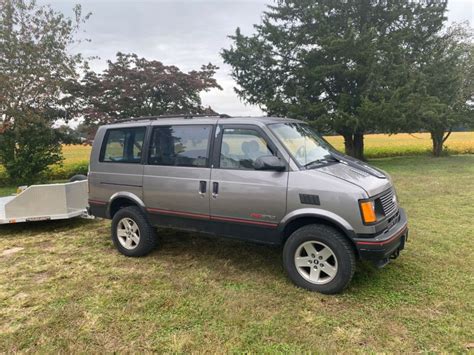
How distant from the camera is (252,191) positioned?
3918 mm

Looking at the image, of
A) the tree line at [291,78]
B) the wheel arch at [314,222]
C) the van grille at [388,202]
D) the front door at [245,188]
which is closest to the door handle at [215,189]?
the front door at [245,188]

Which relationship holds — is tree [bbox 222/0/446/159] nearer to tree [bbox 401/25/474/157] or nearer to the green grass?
tree [bbox 401/25/474/157]

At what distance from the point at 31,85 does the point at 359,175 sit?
10934 mm

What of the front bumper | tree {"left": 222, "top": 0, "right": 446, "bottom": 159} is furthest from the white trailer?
tree {"left": 222, "top": 0, "right": 446, "bottom": 159}

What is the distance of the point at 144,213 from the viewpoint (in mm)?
4816

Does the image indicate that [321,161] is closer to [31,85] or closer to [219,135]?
[219,135]

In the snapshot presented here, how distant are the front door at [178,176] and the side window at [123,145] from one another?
229 millimetres

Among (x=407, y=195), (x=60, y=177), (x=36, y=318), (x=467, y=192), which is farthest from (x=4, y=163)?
(x=467, y=192)

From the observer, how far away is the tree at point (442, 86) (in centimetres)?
1478

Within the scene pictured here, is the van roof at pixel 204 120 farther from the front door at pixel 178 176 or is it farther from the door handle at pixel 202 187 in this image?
the door handle at pixel 202 187

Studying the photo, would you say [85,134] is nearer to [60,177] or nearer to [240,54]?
[60,177]

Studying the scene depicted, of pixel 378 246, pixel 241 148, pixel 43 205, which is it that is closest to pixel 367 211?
pixel 378 246

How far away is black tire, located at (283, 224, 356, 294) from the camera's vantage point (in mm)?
3496

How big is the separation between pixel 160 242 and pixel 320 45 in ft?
41.1
